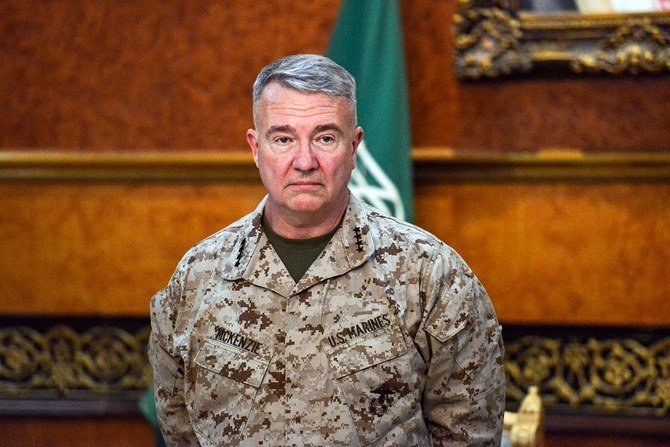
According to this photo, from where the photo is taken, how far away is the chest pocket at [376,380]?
2025 millimetres

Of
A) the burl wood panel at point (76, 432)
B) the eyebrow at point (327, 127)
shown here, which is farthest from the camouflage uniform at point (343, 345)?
the burl wood panel at point (76, 432)

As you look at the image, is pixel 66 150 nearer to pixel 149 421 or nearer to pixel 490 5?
pixel 149 421

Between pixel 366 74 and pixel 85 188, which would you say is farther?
pixel 85 188

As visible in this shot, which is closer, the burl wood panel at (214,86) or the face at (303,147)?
the face at (303,147)

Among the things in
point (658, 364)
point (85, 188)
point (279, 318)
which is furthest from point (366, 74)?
point (279, 318)

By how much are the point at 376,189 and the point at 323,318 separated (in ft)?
4.90

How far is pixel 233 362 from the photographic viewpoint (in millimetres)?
2088

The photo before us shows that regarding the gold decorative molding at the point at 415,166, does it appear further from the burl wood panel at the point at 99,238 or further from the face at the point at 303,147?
the face at the point at 303,147

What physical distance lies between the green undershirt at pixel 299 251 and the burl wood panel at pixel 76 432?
6.81ft

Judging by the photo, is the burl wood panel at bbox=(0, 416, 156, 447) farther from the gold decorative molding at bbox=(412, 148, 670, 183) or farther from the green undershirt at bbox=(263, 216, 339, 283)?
the green undershirt at bbox=(263, 216, 339, 283)

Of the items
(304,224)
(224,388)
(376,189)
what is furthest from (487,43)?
(224,388)

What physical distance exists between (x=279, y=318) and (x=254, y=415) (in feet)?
0.64

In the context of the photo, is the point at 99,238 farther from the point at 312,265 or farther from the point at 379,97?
the point at 312,265

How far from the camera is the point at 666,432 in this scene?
3.68 metres
